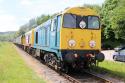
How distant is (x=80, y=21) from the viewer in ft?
55.5

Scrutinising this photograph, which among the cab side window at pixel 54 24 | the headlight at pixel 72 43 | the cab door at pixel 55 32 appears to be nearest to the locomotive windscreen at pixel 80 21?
the cab door at pixel 55 32

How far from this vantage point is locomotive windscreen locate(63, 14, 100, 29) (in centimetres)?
1645

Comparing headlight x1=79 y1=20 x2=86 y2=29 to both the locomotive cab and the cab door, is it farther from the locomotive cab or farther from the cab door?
the cab door

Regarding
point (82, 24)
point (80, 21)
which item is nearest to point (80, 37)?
point (82, 24)

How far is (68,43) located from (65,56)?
0.75 metres

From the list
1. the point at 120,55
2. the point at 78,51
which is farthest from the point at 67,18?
the point at 120,55

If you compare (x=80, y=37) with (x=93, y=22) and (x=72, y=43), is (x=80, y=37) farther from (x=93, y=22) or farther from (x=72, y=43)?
(x=93, y=22)

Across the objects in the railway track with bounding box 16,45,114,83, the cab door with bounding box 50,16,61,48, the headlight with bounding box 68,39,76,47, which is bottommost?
the railway track with bounding box 16,45,114,83

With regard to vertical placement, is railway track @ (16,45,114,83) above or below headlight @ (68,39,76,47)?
below

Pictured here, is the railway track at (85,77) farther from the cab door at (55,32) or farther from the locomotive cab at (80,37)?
the cab door at (55,32)

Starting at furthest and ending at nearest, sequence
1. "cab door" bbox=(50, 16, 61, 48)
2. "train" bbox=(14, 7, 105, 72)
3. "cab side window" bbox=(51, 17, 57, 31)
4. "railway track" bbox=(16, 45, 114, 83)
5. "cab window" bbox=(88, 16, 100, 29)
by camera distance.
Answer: "cab side window" bbox=(51, 17, 57, 31), "cab window" bbox=(88, 16, 100, 29), "cab door" bbox=(50, 16, 61, 48), "train" bbox=(14, 7, 105, 72), "railway track" bbox=(16, 45, 114, 83)

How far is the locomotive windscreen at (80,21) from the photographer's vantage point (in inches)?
648

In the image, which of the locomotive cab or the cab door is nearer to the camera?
the locomotive cab

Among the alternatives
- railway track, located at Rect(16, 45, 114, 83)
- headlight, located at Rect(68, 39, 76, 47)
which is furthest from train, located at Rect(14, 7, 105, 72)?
railway track, located at Rect(16, 45, 114, 83)
